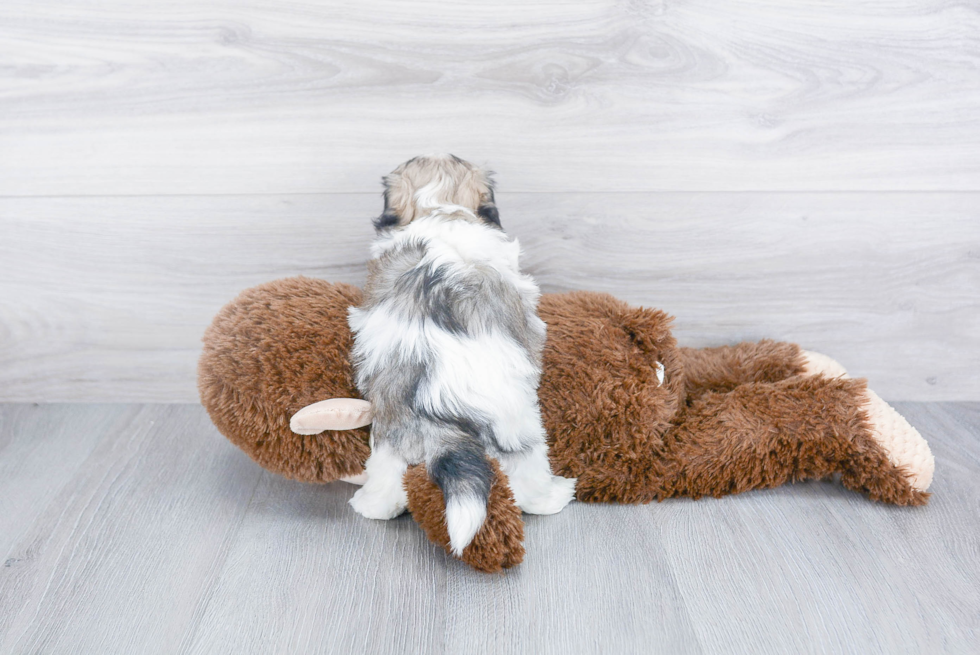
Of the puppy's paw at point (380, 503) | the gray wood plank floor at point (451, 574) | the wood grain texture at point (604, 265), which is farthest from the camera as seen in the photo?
the wood grain texture at point (604, 265)

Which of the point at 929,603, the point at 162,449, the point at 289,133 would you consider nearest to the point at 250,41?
the point at 289,133

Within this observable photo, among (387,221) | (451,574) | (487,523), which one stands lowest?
(451,574)

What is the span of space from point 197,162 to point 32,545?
78 cm

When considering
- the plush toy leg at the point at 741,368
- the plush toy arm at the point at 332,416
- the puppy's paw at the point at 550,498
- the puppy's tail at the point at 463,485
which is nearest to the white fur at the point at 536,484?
the puppy's paw at the point at 550,498

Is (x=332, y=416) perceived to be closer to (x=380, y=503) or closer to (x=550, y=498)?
(x=380, y=503)

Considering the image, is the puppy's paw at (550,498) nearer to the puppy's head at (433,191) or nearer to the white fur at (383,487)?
the white fur at (383,487)

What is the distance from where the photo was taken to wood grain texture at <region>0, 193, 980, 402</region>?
148cm

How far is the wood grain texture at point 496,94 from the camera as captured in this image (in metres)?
1.36

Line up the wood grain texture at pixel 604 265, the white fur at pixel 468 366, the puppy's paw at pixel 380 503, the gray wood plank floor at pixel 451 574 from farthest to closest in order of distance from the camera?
1. the wood grain texture at pixel 604 265
2. the puppy's paw at pixel 380 503
3. the white fur at pixel 468 366
4. the gray wood plank floor at pixel 451 574

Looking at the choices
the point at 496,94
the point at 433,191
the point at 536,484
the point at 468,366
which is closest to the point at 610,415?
the point at 536,484

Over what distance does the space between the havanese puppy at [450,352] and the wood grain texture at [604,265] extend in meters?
0.23

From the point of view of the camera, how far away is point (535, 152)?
1.43 meters

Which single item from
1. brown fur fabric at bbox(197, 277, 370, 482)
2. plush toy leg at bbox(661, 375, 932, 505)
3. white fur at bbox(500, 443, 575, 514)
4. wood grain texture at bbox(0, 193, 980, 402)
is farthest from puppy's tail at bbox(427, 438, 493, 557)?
wood grain texture at bbox(0, 193, 980, 402)

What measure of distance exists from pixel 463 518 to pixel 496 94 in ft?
2.79
